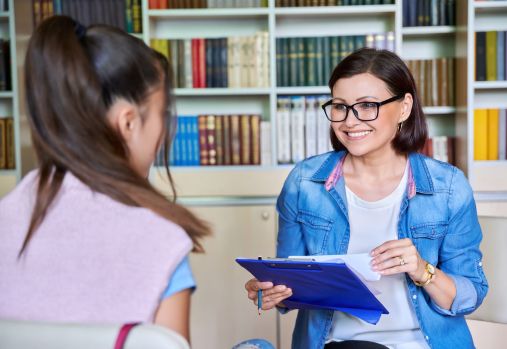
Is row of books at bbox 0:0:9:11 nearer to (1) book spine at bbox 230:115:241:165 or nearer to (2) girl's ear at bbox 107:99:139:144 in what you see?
(1) book spine at bbox 230:115:241:165

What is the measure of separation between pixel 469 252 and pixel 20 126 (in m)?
2.19

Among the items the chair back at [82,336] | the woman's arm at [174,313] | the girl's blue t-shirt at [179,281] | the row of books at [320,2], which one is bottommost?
the woman's arm at [174,313]

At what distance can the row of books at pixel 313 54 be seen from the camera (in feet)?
9.80

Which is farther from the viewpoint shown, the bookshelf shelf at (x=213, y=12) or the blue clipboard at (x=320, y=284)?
the bookshelf shelf at (x=213, y=12)

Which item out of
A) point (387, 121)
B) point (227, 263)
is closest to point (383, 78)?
point (387, 121)

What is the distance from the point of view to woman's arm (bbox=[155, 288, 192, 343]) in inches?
34.4

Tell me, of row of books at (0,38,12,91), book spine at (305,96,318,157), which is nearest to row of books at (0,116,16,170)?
row of books at (0,38,12,91)

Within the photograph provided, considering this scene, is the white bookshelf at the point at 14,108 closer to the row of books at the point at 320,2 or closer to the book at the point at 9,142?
the book at the point at 9,142

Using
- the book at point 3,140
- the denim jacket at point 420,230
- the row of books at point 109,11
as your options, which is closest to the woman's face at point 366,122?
the denim jacket at point 420,230

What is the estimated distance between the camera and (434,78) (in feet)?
10.0

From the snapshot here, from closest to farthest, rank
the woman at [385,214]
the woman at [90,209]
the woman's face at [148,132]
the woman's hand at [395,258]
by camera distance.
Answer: the woman at [90,209] → the woman's face at [148,132] → the woman's hand at [395,258] → the woman at [385,214]

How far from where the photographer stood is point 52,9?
308cm

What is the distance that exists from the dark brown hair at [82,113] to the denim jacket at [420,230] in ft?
2.67

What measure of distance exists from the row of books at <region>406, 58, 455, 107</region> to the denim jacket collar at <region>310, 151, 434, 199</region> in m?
1.37
